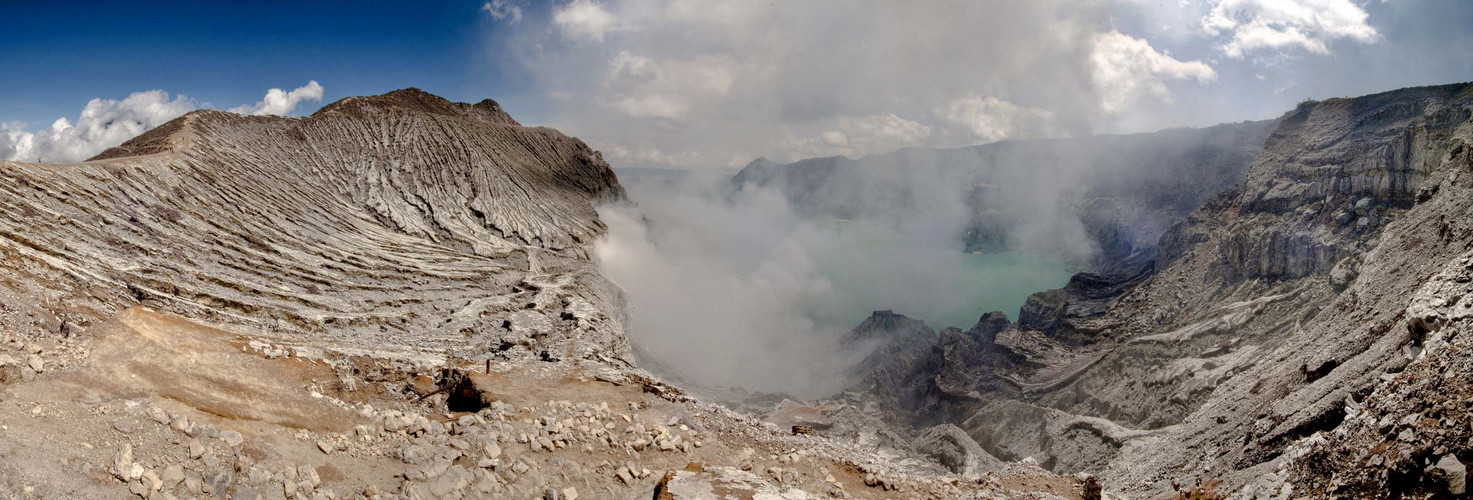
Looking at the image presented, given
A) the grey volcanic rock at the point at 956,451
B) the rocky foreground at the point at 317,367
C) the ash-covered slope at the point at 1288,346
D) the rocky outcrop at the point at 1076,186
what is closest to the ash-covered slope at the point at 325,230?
the rocky foreground at the point at 317,367

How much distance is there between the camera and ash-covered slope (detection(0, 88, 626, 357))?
19.1 m

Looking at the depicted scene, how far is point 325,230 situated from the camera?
1247 inches

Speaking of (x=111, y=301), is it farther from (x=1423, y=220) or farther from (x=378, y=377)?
(x=1423, y=220)

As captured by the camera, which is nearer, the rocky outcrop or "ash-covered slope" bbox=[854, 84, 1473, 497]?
"ash-covered slope" bbox=[854, 84, 1473, 497]

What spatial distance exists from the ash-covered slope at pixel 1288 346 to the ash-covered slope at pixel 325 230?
1955cm

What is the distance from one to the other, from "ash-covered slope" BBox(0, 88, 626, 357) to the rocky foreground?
0.14 m

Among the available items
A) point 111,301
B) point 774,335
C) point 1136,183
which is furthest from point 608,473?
point 1136,183

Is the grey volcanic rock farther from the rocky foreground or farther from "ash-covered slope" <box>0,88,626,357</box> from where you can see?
"ash-covered slope" <box>0,88,626,357</box>

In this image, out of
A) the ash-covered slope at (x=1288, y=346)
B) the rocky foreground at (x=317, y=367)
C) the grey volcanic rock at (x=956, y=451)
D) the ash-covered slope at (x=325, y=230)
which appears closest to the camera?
the rocky foreground at (x=317, y=367)

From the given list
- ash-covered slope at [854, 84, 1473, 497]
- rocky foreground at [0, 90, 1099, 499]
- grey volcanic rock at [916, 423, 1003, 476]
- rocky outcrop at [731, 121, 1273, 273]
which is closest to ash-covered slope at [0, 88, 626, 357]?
rocky foreground at [0, 90, 1099, 499]

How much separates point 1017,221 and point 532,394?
5725 inches

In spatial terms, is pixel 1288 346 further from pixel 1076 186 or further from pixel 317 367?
pixel 1076 186

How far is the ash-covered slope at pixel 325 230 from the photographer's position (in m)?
19.1

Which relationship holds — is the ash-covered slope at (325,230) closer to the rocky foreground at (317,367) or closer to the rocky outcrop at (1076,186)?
the rocky foreground at (317,367)
